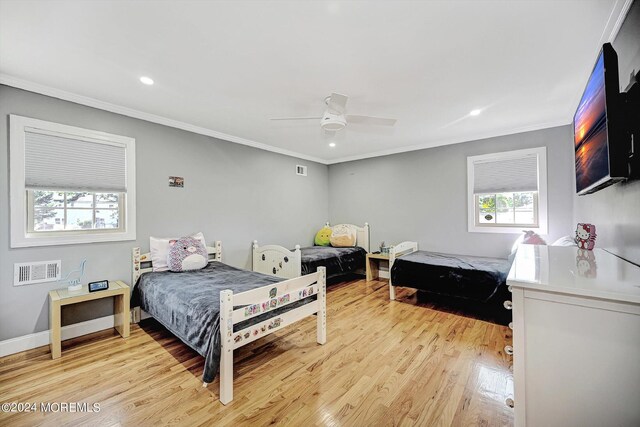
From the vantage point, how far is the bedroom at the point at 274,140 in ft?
5.35

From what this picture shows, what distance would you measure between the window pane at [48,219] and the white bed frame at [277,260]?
2267 millimetres

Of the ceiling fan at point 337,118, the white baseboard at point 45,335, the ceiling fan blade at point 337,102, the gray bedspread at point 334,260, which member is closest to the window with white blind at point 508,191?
the gray bedspread at point 334,260

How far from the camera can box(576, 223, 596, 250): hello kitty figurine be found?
1921 mm

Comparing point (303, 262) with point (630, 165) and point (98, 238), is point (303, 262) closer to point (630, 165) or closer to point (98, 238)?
point (98, 238)

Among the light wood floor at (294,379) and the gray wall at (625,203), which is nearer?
the gray wall at (625,203)

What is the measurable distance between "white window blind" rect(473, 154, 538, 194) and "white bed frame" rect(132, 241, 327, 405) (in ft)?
9.81

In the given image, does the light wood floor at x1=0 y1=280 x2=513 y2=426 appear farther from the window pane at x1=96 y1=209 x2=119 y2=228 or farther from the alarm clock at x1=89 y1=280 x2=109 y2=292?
the window pane at x1=96 y1=209 x2=119 y2=228

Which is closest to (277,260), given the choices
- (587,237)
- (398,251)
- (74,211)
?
(398,251)

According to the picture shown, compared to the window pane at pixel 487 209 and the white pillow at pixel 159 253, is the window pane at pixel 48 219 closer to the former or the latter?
the white pillow at pixel 159 253

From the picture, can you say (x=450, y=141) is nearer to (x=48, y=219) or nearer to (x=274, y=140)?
(x=274, y=140)

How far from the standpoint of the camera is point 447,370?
210 centimetres

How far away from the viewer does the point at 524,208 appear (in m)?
3.71

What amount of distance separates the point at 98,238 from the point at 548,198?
5.41 m

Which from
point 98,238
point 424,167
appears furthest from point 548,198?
point 98,238
